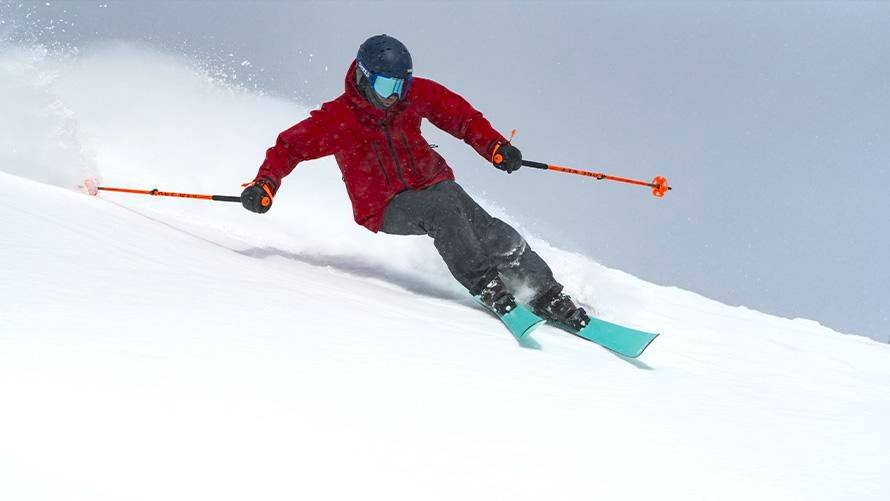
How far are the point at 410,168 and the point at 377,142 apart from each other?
258 mm

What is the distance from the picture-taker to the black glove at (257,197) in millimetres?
4020

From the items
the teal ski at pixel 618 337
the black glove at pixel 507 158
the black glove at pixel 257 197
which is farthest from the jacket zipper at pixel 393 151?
the teal ski at pixel 618 337

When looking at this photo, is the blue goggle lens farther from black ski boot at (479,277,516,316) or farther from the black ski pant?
black ski boot at (479,277,516,316)

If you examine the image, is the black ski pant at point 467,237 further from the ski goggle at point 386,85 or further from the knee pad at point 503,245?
the ski goggle at point 386,85

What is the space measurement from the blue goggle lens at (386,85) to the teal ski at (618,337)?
1669mm

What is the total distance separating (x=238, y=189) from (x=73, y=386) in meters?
5.12

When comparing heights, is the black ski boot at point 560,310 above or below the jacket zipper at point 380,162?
below

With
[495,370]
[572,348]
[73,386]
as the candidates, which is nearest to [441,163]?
[572,348]

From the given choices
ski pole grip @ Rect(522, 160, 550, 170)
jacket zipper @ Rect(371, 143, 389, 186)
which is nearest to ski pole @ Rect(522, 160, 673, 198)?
ski pole grip @ Rect(522, 160, 550, 170)

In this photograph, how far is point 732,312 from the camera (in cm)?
582

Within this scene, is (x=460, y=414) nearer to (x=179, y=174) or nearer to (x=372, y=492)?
(x=372, y=492)

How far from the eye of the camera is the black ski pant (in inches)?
164

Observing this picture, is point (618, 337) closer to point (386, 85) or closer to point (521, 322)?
point (521, 322)

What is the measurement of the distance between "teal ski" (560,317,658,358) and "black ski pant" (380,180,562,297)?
14.9 inches
